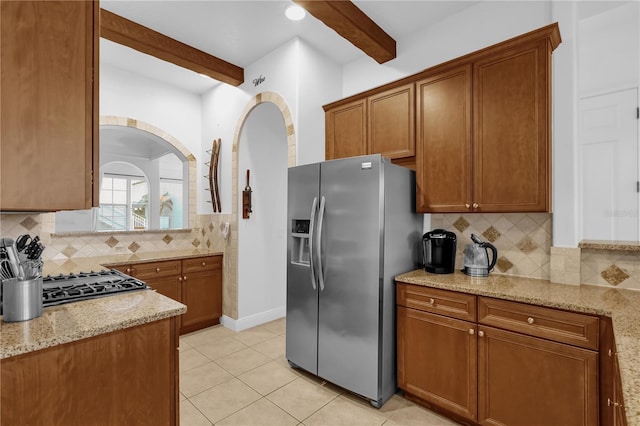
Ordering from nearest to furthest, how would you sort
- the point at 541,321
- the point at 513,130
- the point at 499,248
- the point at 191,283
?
the point at 541,321, the point at 513,130, the point at 499,248, the point at 191,283

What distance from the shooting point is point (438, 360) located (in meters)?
2.03

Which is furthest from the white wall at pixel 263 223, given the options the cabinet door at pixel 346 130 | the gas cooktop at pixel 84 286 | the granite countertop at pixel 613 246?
the granite countertop at pixel 613 246

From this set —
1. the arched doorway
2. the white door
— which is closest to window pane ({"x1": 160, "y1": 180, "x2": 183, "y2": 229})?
the arched doorway

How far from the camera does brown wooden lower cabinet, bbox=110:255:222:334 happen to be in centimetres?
320

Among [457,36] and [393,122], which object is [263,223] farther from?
[457,36]

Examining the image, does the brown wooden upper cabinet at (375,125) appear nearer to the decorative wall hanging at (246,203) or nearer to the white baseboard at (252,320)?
the decorative wall hanging at (246,203)

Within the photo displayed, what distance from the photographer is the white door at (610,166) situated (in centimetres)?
246

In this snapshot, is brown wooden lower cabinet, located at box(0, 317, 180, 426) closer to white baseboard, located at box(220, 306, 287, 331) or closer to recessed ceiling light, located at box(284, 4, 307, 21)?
white baseboard, located at box(220, 306, 287, 331)

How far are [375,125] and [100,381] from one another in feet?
8.02

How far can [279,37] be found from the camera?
3061 millimetres

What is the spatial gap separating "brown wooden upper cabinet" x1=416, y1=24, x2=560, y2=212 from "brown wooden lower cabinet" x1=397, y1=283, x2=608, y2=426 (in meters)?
0.67

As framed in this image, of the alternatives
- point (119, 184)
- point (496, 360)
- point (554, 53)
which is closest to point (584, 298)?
point (496, 360)

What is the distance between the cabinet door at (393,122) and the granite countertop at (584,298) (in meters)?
1.00

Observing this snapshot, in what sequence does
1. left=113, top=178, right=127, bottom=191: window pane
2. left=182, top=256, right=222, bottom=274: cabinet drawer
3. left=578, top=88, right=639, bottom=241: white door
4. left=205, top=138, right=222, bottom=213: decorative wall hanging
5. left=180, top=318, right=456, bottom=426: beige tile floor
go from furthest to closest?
1. left=205, top=138, right=222, bottom=213: decorative wall hanging
2. left=113, top=178, right=127, bottom=191: window pane
3. left=182, top=256, right=222, bottom=274: cabinet drawer
4. left=578, top=88, right=639, bottom=241: white door
5. left=180, top=318, right=456, bottom=426: beige tile floor
